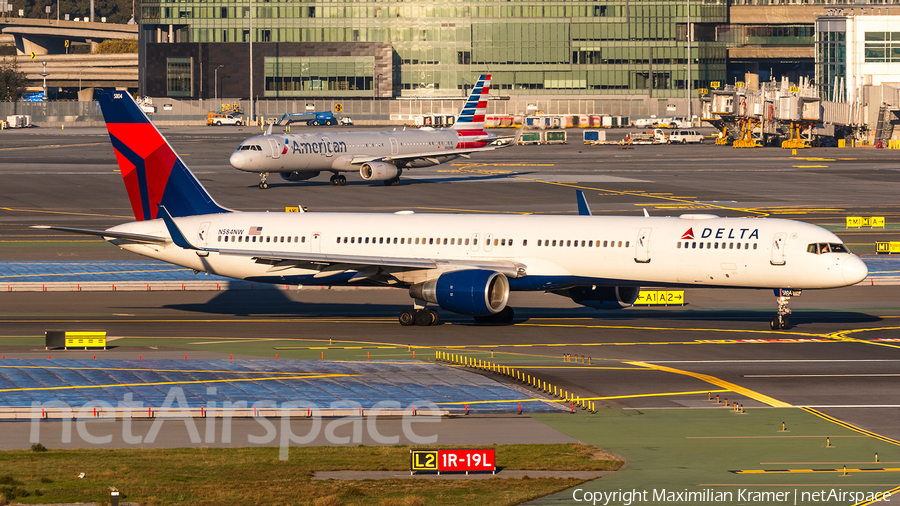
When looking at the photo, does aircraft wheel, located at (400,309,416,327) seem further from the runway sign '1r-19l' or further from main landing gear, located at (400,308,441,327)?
the runway sign '1r-19l'

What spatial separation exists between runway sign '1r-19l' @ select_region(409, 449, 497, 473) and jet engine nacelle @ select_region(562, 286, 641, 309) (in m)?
22.9

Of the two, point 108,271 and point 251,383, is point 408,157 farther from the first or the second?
point 251,383

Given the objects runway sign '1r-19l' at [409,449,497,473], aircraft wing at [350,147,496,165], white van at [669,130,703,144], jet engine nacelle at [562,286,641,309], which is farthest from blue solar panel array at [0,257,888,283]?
white van at [669,130,703,144]

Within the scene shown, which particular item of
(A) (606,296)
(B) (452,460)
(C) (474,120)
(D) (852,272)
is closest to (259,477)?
(B) (452,460)

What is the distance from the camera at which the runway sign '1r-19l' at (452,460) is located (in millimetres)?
24900

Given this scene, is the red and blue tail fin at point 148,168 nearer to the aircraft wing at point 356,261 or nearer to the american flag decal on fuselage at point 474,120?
the aircraft wing at point 356,261

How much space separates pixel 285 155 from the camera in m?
105

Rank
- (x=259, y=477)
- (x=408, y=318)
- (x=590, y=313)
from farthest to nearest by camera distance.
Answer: (x=590, y=313) < (x=408, y=318) < (x=259, y=477)

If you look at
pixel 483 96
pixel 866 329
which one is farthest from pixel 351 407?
pixel 483 96

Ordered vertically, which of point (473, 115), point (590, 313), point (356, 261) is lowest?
point (590, 313)

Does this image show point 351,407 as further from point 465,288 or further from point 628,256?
point 628,256

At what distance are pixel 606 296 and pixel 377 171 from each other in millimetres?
64381

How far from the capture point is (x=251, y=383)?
1367 inches

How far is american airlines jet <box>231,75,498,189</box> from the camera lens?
10469cm
